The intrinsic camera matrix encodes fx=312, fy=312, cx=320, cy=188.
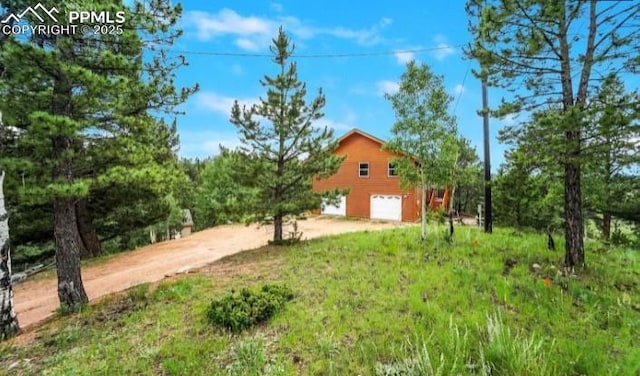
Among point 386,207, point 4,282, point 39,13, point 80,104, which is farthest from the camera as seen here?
point 386,207

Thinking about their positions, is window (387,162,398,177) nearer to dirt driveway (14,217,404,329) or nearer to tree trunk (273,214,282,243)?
tree trunk (273,214,282,243)

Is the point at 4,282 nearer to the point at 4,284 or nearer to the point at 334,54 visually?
the point at 4,284

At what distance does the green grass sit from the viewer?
296 cm

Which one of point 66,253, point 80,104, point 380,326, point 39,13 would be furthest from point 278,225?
point 39,13

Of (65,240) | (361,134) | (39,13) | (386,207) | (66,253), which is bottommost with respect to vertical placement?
(386,207)

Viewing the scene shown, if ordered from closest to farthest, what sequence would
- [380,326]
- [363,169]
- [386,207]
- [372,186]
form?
[380,326]
[386,207]
[372,186]
[363,169]

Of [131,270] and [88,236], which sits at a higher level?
[88,236]

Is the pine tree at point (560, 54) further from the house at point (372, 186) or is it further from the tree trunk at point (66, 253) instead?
the house at point (372, 186)

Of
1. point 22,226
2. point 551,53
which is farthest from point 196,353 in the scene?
point 22,226

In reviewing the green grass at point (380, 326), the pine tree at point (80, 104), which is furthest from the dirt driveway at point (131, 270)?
the pine tree at point (80, 104)

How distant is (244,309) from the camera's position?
13.4 ft

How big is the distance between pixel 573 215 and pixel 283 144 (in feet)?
23.2

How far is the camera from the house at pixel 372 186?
1938 cm

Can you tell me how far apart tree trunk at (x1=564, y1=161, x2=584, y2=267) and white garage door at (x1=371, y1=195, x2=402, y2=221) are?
1348 cm
